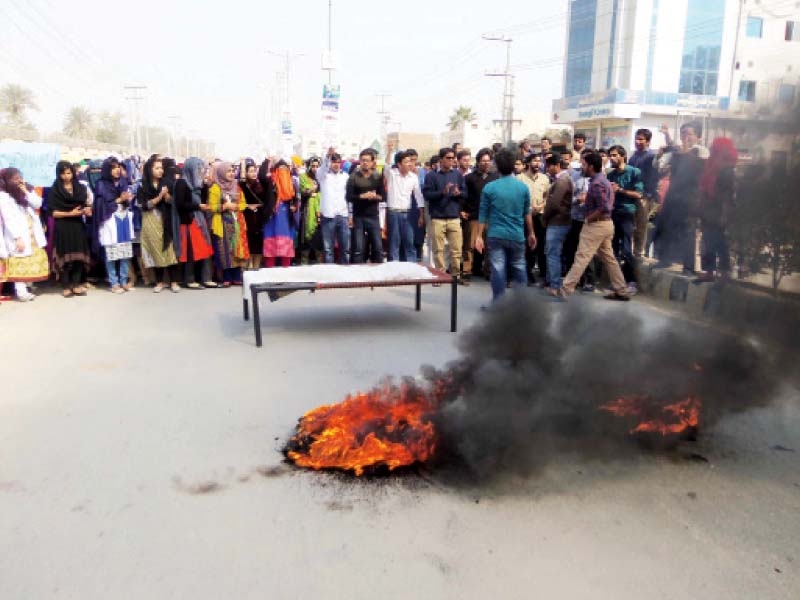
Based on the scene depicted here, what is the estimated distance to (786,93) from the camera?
3363 mm

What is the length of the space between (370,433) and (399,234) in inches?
234

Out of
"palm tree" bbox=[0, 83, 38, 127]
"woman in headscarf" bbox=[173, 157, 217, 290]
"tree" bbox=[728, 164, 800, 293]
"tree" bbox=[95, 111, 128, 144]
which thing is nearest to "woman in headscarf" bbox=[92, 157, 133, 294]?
"woman in headscarf" bbox=[173, 157, 217, 290]

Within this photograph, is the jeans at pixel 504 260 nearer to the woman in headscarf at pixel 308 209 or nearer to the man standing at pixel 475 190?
the man standing at pixel 475 190

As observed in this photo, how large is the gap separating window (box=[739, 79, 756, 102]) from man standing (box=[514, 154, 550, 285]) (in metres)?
5.09

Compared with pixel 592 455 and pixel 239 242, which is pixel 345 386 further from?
pixel 239 242

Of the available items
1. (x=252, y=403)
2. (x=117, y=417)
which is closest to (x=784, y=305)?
(x=252, y=403)

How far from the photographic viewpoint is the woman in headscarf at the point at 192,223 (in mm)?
8595

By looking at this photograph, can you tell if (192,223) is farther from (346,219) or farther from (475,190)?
(475,190)

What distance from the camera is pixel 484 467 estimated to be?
3.35m

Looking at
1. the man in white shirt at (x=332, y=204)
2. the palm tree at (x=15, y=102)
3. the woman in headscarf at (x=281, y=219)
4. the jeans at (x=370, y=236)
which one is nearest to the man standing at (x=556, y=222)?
the jeans at (x=370, y=236)

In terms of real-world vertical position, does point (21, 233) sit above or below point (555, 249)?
above

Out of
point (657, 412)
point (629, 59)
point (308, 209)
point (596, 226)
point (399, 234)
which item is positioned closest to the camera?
point (657, 412)

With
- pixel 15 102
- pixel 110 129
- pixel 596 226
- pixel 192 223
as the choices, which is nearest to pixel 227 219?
pixel 192 223

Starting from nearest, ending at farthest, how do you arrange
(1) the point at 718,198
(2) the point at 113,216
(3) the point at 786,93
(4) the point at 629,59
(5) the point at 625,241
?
1. (3) the point at 786,93
2. (1) the point at 718,198
3. (5) the point at 625,241
4. (2) the point at 113,216
5. (4) the point at 629,59
